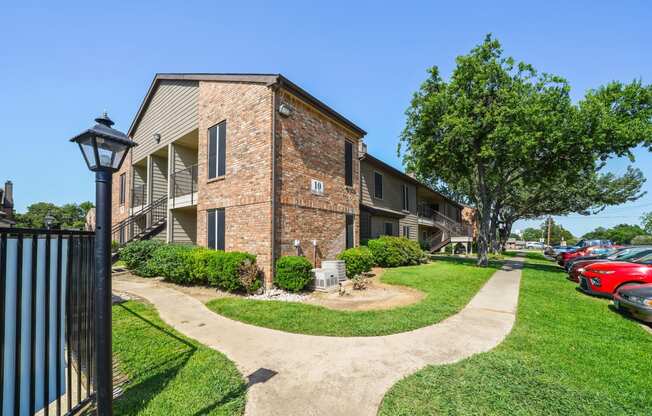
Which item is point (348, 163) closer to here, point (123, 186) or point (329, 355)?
point (329, 355)

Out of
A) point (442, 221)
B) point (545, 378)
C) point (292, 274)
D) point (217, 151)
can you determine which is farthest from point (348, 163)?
point (442, 221)

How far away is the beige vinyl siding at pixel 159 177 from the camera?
15902mm

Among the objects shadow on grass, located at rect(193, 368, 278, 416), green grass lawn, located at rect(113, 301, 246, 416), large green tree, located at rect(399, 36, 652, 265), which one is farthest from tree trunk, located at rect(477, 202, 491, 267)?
Result: green grass lawn, located at rect(113, 301, 246, 416)

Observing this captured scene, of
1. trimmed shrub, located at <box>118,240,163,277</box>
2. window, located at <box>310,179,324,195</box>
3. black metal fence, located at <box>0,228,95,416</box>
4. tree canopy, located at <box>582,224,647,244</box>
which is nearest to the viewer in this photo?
black metal fence, located at <box>0,228,95,416</box>

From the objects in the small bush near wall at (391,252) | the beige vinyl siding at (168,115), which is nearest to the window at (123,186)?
the beige vinyl siding at (168,115)

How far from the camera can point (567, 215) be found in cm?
3231

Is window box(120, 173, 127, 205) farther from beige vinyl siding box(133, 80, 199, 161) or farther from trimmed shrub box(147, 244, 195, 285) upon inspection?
trimmed shrub box(147, 244, 195, 285)

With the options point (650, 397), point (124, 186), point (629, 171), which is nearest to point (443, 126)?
point (650, 397)

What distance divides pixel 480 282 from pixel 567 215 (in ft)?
102

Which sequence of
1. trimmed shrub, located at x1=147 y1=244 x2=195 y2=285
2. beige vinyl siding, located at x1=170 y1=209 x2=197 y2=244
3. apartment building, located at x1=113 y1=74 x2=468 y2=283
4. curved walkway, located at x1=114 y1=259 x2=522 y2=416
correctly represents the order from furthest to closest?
1. beige vinyl siding, located at x1=170 y1=209 x2=197 y2=244
2. trimmed shrub, located at x1=147 y1=244 x2=195 y2=285
3. apartment building, located at x1=113 y1=74 x2=468 y2=283
4. curved walkway, located at x1=114 y1=259 x2=522 y2=416

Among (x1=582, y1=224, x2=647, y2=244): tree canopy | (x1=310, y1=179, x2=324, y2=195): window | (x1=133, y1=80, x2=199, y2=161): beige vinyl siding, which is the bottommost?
(x1=582, y1=224, x2=647, y2=244): tree canopy

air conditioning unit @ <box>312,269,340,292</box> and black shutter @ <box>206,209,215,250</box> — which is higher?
black shutter @ <box>206,209,215,250</box>

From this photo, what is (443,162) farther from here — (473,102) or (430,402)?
(430,402)

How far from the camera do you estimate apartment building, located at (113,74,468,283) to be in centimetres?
937
